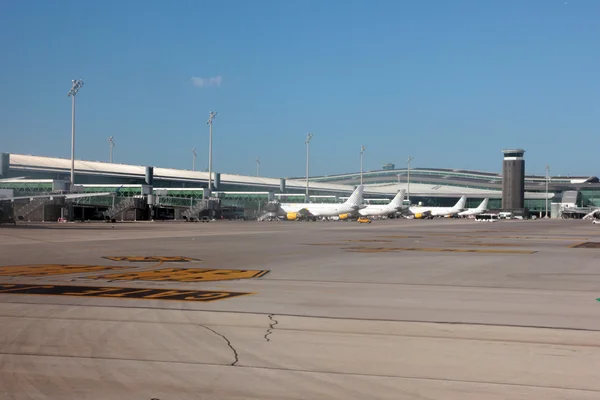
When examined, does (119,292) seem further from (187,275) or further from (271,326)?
(271,326)

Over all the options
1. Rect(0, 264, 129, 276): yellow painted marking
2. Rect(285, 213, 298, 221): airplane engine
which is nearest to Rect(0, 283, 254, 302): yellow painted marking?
Rect(0, 264, 129, 276): yellow painted marking

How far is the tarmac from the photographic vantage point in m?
8.29

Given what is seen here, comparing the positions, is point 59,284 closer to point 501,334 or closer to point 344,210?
point 501,334

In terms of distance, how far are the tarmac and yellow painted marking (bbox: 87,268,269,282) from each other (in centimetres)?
7

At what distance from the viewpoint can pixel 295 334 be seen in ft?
38.2

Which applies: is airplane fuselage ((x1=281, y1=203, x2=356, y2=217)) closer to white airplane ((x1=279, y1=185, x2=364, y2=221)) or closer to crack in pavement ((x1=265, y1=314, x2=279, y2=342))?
white airplane ((x1=279, y1=185, x2=364, y2=221))

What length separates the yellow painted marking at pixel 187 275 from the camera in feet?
68.8

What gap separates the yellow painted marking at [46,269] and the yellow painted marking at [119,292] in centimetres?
363

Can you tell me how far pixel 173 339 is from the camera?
36.2 feet

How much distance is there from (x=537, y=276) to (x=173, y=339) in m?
16.3

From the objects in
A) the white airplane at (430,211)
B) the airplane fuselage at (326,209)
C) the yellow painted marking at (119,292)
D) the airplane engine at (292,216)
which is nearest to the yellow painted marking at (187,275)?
the yellow painted marking at (119,292)

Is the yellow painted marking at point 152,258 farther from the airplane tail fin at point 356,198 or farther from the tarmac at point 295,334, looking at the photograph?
the airplane tail fin at point 356,198

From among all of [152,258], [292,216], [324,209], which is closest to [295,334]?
[152,258]

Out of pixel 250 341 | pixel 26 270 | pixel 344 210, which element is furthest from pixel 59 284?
pixel 344 210
